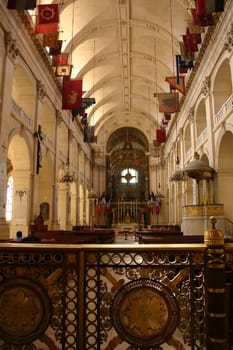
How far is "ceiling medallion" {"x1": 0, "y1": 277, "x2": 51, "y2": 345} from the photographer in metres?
2.67

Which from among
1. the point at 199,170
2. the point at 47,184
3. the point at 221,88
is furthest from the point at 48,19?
the point at 47,184

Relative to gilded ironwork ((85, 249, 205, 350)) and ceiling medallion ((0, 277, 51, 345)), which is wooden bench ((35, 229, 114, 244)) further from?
gilded ironwork ((85, 249, 205, 350))

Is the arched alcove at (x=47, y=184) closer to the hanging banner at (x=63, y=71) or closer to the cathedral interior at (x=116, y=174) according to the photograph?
the cathedral interior at (x=116, y=174)

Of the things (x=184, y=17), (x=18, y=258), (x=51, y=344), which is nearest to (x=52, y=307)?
(x=51, y=344)

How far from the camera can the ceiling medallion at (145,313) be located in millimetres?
2615

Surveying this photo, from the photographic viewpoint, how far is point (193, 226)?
1281 centimetres

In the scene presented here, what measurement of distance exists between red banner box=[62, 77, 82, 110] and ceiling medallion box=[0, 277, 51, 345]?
1380cm

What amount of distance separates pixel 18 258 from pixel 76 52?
19.8 m

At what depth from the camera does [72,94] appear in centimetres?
1588

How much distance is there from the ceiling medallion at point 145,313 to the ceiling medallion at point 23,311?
645 mm

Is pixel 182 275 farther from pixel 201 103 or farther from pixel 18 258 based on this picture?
pixel 201 103

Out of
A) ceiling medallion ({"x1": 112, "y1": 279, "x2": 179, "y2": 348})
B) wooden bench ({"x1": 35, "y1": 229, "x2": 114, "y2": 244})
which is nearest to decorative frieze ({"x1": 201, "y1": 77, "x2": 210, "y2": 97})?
wooden bench ({"x1": 35, "y1": 229, "x2": 114, "y2": 244})

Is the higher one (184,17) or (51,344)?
(184,17)

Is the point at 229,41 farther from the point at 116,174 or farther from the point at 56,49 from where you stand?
the point at 116,174
